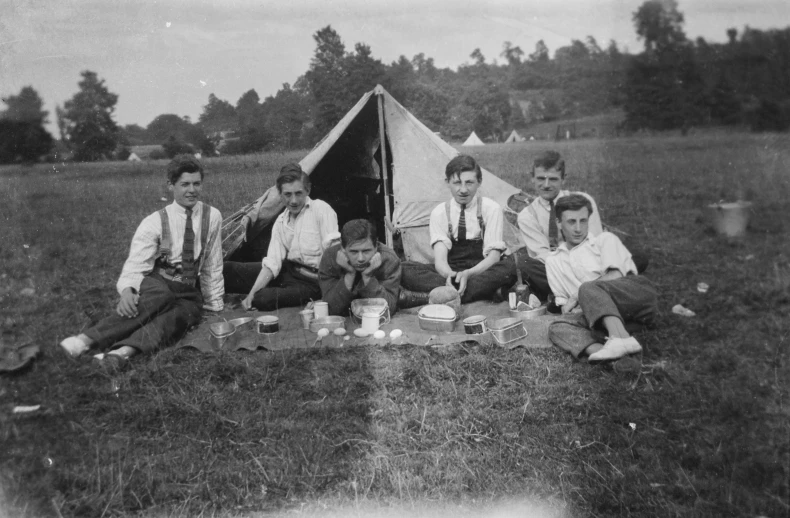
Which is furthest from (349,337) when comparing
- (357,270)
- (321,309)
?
(357,270)

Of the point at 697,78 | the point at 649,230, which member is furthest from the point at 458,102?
the point at 697,78

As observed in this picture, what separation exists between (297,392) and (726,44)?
369 cm

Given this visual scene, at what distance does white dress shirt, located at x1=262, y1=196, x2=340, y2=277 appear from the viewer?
179 inches

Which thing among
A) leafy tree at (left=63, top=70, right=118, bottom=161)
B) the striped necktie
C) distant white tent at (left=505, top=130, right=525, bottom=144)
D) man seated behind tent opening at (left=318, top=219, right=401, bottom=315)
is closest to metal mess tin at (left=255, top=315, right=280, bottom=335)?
man seated behind tent opening at (left=318, top=219, right=401, bottom=315)

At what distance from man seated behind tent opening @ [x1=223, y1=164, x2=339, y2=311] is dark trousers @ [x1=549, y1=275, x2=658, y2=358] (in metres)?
1.97

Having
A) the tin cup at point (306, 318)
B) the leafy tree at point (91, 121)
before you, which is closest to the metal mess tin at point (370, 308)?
A: the tin cup at point (306, 318)

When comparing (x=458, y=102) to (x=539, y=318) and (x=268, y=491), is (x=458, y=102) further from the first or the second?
(x=268, y=491)

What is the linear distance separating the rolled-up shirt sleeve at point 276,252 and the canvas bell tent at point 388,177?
657 mm

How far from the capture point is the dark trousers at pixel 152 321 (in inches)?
136

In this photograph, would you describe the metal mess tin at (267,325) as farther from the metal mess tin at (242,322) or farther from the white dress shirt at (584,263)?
the white dress shirt at (584,263)

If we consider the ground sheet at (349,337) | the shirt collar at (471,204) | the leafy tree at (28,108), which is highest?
the leafy tree at (28,108)

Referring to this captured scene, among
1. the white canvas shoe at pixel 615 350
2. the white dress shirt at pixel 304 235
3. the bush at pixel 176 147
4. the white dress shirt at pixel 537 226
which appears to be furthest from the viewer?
the bush at pixel 176 147

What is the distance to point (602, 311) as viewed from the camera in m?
3.22

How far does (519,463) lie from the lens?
2215mm
